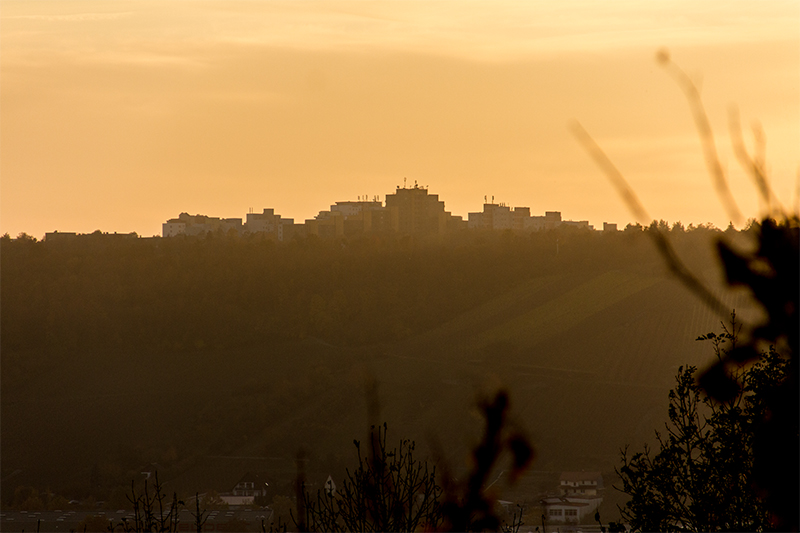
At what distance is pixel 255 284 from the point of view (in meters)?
55.5

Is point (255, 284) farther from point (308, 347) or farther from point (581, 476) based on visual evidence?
point (581, 476)

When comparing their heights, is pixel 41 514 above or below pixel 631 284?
below

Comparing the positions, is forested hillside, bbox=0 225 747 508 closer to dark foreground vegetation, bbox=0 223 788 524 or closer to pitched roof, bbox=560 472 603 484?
dark foreground vegetation, bbox=0 223 788 524

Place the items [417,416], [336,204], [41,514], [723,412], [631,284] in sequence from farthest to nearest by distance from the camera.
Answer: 1. [336,204]
2. [631,284]
3. [417,416]
4. [41,514]
5. [723,412]

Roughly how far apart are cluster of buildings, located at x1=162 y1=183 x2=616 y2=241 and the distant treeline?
1239cm

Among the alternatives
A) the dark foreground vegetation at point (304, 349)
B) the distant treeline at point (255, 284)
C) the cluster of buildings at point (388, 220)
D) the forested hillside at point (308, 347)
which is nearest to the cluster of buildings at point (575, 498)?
the dark foreground vegetation at point (304, 349)

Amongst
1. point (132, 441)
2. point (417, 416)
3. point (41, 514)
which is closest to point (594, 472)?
point (417, 416)

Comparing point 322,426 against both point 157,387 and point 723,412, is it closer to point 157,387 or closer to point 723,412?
point 157,387

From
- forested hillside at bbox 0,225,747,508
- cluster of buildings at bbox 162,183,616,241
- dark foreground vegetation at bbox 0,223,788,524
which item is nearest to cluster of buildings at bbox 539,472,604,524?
dark foreground vegetation at bbox 0,223,788,524

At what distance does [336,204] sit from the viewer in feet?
291

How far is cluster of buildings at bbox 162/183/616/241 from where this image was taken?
72625 millimetres

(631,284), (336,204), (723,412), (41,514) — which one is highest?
(336,204)

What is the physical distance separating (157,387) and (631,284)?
79.8 feet

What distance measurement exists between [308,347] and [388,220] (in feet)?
97.6
